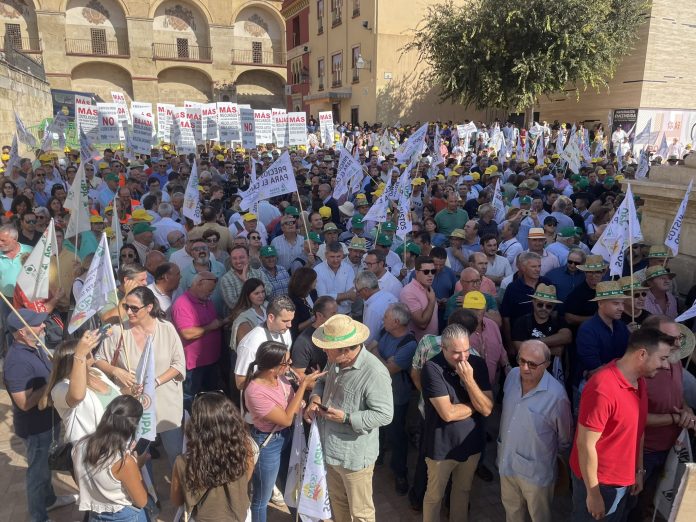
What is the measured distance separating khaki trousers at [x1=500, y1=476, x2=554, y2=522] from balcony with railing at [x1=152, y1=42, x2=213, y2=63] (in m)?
46.3

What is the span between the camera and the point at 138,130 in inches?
455

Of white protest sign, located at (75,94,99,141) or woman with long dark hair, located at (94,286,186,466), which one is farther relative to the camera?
white protest sign, located at (75,94,99,141)

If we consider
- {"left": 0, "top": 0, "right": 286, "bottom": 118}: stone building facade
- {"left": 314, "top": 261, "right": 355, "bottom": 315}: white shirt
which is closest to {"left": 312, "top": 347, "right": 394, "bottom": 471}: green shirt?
{"left": 314, "top": 261, "right": 355, "bottom": 315}: white shirt

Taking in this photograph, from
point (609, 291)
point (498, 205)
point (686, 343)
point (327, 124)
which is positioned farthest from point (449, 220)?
point (327, 124)

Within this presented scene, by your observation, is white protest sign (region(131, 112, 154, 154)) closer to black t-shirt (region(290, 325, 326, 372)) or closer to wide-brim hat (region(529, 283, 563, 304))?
black t-shirt (region(290, 325, 326, 372))

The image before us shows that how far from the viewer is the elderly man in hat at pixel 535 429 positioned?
10.5ft

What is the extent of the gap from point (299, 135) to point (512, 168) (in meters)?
5.65

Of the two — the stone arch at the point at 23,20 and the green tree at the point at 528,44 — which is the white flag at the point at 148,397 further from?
the stone arch at the point at 23,20

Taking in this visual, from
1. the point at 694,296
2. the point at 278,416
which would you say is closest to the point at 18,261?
A: the point at 278,416

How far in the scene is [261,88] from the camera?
4722 cm

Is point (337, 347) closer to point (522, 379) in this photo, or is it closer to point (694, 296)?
point (522, 379)

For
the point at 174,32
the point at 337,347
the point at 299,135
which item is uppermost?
the point at 174,32

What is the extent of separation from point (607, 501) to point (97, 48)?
48982 millimetres

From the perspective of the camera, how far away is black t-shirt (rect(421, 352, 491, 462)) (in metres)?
3.38
